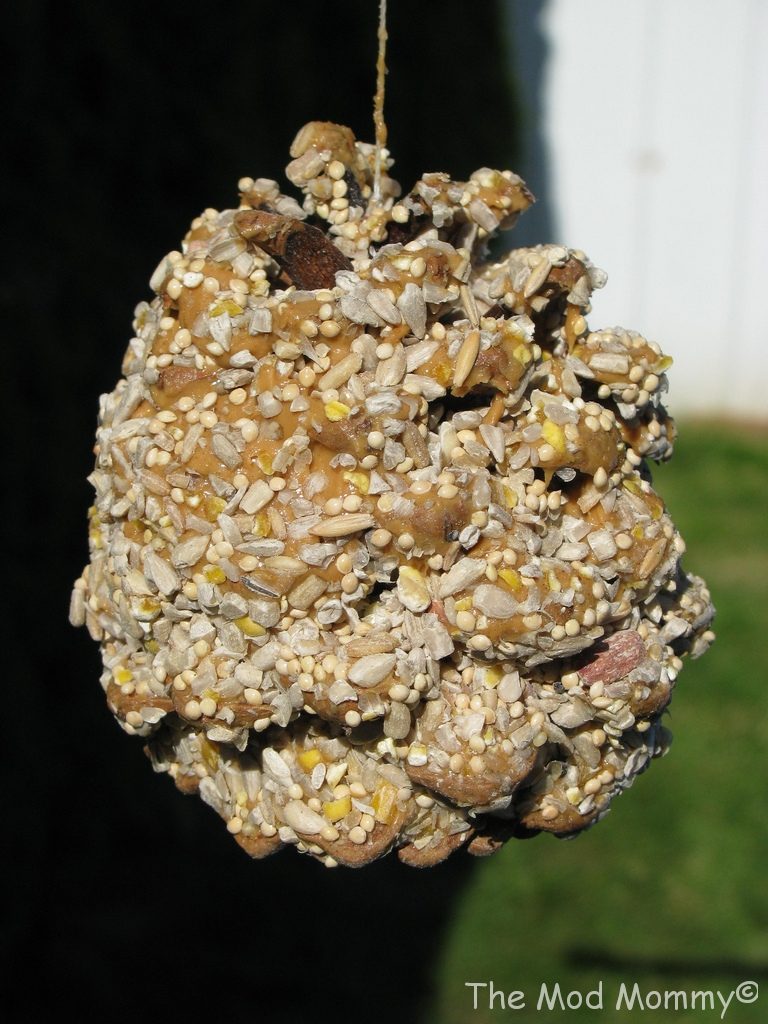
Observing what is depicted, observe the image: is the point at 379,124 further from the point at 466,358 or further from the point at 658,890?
the point at 658,890

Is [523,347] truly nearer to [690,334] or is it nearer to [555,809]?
[555,809]

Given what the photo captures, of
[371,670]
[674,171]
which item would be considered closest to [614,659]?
[371,670]

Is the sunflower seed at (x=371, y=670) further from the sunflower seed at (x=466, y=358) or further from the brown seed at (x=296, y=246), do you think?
the brown seed at (x=296, y=246)

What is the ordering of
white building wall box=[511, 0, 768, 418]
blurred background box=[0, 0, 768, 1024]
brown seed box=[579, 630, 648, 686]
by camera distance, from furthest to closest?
white building wall box=[511, 0, 768, 418]
blurred background box=[0, 0, 768, 1024]
brown seed box=[579, 630, 648, 686]

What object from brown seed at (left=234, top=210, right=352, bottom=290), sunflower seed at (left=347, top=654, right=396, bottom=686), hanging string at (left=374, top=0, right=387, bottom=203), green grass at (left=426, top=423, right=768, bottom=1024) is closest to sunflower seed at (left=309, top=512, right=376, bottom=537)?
sunflower seed at (left=347, top=654, right=396, bottom=686)

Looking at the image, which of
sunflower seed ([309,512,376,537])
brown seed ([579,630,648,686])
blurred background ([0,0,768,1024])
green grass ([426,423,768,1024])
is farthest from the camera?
green grass ([426,423,768,1024])

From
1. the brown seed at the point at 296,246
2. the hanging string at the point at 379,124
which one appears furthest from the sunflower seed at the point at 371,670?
the hanging string at the point at 379,124

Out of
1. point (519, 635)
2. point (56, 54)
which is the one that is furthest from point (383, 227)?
point (56, 54)

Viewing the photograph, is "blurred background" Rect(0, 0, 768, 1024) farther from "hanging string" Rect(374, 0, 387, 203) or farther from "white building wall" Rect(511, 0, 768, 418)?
"white building wall" Rect(511, 0, 768, 418)
